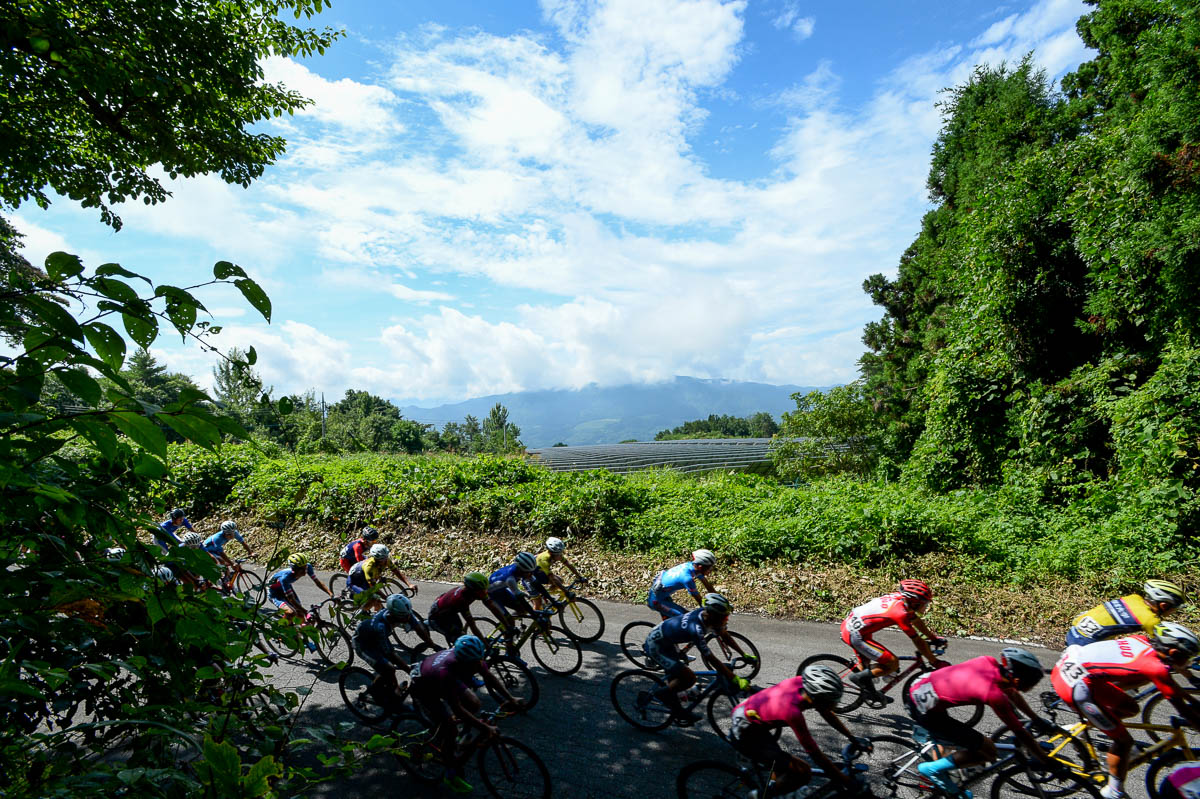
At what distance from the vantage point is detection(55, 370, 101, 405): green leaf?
1375 millimetres

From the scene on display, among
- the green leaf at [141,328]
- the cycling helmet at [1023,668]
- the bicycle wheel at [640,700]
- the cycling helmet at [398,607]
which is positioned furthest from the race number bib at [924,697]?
the green leaf at [141,328]

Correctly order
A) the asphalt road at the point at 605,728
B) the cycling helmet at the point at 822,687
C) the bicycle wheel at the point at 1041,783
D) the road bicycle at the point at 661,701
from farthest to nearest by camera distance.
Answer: the road bicycle at the point at 661,701, the asphalt road at the point at 605,728, the bicycle wheel at the point at 1041,783, the cycling helmet at the point at 822,687

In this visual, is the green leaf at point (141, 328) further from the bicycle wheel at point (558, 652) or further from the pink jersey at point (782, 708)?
the bicycle wheel at point (558, 652)

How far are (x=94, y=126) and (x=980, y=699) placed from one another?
391 inches

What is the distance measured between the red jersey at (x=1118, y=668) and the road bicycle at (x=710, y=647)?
9.75 ft

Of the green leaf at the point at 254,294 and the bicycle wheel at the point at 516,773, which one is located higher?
the green leaf at the point at 254,294

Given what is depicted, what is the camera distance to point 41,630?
1708mm

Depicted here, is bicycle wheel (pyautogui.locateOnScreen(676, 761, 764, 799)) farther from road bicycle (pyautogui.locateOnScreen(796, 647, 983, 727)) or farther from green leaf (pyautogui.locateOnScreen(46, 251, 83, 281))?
green leaf (pyautogui.locateOnScreen(46, 251, 83, 281))

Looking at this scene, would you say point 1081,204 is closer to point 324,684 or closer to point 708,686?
point 708,686

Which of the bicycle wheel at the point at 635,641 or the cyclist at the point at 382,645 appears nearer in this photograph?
the cyclist at the point at 382,645

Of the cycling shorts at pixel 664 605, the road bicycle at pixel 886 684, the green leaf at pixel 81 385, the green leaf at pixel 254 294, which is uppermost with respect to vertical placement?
the green leaf at pixel 254 294

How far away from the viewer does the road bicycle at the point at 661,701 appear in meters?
5.99

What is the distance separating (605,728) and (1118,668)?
4.84 m

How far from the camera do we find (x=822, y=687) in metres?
4.45
